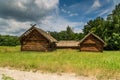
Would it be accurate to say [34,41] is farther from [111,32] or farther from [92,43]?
[111,32]

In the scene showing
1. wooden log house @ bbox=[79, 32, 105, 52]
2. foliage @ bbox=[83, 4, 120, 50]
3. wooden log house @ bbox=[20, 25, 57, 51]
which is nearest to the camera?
wooden log house @ bbox=[20, 25, 57, 51]

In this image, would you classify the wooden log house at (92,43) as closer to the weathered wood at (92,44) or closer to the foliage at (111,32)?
the weathered wood at (92,44)

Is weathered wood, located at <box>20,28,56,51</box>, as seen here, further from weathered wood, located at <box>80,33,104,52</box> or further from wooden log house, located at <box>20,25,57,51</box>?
weathered wood, located at <box>80,33,104,52</box>

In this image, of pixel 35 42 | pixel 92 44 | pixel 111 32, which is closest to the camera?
pixel 35 42

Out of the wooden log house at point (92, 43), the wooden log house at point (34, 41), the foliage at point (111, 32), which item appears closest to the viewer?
the wooden log house at point (34, 41)

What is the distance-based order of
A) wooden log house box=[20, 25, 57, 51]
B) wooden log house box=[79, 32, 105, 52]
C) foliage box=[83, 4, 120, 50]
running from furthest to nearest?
1. foliage box=[83, 4, 120, 50]
2. wooden log house box=[79, 32, 105, 52]
3. wooden log house box=[20, 25, 57, 51]

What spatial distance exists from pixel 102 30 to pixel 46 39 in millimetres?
27369

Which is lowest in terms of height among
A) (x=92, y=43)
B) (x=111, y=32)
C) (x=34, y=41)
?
(x=92, y=43)

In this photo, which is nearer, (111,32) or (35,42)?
(35,42)

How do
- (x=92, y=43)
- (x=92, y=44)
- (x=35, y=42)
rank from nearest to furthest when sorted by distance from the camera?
(x=35, y=42)
(x=92, y=43)
(x=92, y=44)

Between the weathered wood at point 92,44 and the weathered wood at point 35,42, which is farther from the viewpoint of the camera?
the weathered wood at point 92,44

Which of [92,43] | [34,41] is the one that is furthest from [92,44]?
[34,41]

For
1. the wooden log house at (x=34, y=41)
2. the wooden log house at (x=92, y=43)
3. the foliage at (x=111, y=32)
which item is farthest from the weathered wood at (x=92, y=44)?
the foliage at (x=111, y=32)

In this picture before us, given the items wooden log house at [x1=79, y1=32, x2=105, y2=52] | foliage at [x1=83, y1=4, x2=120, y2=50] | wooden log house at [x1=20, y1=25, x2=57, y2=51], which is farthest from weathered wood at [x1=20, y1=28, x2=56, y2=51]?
foliage at [x1=83, y1=4, x2=120, y2=50]
